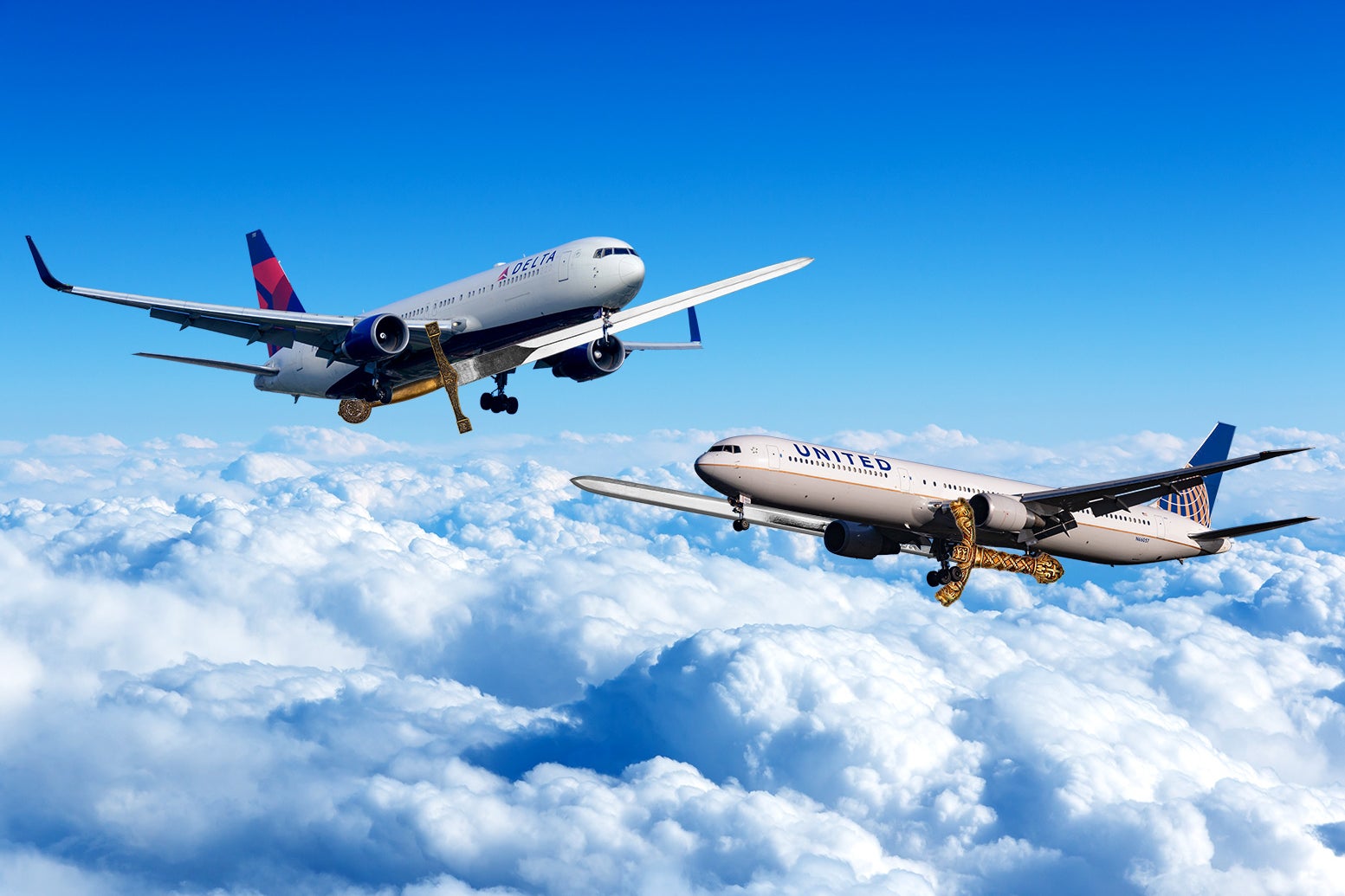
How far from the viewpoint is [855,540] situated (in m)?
67.9

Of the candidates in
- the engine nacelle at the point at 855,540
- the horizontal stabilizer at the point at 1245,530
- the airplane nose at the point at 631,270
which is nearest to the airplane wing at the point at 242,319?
the airplane nose at the point at 631,270

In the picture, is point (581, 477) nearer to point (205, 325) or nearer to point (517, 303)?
point (517, 303)

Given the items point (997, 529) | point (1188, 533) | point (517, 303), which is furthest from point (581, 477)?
point (1188, 533)

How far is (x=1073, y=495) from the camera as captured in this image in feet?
212

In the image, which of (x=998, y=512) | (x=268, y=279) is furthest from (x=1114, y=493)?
(x=268, y=279)

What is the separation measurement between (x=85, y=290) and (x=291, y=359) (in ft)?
59.0

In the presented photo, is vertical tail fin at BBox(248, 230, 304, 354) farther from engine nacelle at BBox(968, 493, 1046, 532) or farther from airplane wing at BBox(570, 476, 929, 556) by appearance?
engine nacelle at BBox(968, 493, 1046, 532)

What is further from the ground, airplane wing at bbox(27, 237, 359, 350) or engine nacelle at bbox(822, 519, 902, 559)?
airplane wing at bbox(27, 237, 359, 350)

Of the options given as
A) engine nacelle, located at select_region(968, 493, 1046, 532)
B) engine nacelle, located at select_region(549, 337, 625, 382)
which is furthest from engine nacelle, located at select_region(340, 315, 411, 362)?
engine nacelle, located at select_region(968, 493, 1046, 532)

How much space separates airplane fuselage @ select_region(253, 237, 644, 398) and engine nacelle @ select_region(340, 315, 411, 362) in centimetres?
321

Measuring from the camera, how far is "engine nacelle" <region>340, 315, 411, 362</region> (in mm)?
54156

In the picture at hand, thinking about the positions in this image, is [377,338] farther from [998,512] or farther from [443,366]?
[998,512]

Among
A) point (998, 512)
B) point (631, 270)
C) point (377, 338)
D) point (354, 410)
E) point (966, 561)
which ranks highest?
point (631, 270)

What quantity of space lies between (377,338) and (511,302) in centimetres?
706
